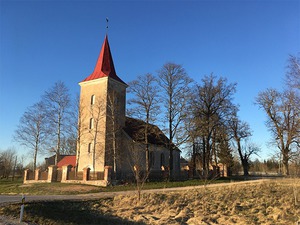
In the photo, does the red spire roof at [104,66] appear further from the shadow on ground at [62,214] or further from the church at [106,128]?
the shadow on ground at [62,214]

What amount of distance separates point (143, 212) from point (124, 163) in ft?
73.9

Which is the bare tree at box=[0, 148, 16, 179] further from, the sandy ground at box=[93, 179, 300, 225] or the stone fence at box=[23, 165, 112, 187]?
the sandy ground at box=[93, 179, 300, 225]

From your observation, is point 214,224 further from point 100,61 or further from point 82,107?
point 100,61

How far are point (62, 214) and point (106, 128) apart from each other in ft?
71.1

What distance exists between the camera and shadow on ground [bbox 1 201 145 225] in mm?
11172

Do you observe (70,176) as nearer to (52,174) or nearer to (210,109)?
(52,174)

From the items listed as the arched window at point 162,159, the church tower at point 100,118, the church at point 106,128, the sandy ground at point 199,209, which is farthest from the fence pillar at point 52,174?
the arched window at point 162,159

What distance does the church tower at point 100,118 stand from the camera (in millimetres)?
33625

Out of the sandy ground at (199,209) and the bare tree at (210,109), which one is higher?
the bare tree at (210,109)

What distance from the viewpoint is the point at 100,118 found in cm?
3434

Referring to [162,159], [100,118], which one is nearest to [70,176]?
[100,118]

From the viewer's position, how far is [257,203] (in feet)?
46.7

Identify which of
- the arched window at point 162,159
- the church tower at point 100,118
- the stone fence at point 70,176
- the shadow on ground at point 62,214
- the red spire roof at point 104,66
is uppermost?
the red spire roof at point 104,66

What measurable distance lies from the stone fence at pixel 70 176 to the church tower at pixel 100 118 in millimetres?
3854
